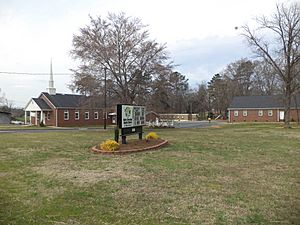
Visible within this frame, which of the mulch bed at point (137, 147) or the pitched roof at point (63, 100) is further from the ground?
the pitched roof at point (63, 100)

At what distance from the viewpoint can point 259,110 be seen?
2080 inches

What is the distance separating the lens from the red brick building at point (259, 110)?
5106 centimetres

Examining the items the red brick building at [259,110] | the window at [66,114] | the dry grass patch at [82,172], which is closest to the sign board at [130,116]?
the dry grass patch at [82,172]

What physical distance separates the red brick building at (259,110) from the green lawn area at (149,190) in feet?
143

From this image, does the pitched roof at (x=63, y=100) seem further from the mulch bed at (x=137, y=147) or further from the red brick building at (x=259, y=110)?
the mulch bed at (x=137, y=147)

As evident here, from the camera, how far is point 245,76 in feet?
236

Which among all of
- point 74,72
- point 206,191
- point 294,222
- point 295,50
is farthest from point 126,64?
point 294,222

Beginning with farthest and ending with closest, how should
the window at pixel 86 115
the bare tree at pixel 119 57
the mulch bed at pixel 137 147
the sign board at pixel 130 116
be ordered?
the window at pixel 86 115 → the bare tree at pixel 119 57 → the sign board at pixel 130 116 → the mulch bed at pixel 137 147

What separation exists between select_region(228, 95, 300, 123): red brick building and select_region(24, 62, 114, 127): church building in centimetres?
2381

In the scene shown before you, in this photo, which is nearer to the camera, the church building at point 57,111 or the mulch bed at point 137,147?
the mulch bed at point 137,147

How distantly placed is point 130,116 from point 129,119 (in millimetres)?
191

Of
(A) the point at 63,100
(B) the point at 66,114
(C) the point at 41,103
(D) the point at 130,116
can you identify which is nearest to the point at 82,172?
(D) the point at 130,116

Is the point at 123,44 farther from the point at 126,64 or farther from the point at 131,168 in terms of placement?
the point at 131,168

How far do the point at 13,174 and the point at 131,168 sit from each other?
312 centimetres
